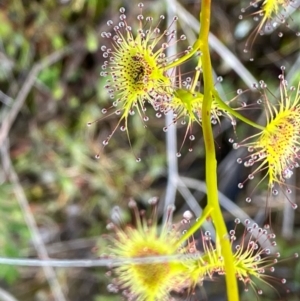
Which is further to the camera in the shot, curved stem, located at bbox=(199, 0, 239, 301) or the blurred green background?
the blurred green background

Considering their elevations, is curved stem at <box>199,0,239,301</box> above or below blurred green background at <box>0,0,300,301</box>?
below

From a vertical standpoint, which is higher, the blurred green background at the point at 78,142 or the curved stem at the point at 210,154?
the blurred green background at the point at 78,142

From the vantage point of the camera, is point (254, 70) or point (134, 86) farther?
point (254, 70)

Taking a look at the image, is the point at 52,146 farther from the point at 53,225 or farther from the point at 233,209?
the point at 233,209

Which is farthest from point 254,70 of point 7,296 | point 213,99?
point 7,296

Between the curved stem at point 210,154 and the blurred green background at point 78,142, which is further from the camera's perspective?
the blurred green background at point 78,142
